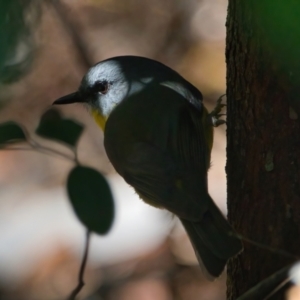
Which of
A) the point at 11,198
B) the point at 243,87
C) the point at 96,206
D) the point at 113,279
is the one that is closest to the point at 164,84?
the point at 243,87

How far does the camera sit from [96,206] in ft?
4.55

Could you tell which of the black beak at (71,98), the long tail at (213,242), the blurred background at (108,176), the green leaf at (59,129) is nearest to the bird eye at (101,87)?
the black beak at (71,98)

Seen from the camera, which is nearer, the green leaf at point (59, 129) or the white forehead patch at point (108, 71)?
the green leaf at point (59, 129)

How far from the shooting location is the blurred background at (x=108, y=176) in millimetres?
3977

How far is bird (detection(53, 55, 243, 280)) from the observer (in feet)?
6.49

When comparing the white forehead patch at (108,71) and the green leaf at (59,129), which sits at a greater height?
the white forehead patch at (108,71)

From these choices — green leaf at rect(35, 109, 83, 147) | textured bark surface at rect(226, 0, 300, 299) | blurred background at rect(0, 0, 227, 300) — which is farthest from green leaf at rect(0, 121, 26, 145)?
blurred background at rect(0, 0, 227, 300)

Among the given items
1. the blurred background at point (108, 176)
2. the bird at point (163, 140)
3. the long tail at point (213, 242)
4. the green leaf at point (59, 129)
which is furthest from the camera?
the blurred background at point (108, 176)

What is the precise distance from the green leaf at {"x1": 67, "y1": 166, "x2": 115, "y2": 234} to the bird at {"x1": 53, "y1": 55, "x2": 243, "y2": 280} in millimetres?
499

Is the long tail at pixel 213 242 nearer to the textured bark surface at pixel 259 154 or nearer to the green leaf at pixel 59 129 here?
the textured bark surface at pixel 259 154

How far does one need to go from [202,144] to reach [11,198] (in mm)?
2465

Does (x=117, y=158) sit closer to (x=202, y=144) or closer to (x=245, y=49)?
(x=202, y=144)

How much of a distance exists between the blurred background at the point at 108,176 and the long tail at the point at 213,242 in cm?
157

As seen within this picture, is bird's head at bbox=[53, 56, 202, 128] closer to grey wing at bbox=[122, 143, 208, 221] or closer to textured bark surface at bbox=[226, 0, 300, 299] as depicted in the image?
grey wing at bbox=[122, 143, 208, 221]
